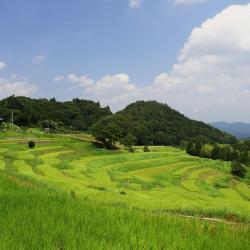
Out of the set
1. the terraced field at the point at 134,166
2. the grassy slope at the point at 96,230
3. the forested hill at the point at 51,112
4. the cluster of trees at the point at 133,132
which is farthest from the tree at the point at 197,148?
the grassy slope at the point at 96,230

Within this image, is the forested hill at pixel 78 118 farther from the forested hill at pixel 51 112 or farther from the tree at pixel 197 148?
the tree at pixel 197 148

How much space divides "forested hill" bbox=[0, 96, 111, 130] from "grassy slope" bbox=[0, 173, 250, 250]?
403 ft

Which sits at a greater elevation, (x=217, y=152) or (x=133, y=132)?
(x=133, y=132)

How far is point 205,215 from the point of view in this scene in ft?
42.8

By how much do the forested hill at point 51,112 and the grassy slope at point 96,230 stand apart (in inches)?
4836

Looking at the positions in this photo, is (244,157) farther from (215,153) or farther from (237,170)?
(237,170)

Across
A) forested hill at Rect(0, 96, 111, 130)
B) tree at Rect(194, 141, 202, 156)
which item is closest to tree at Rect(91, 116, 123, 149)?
forested hill at Rect(0, 96, 111, 130)

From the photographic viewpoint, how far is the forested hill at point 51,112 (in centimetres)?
13125

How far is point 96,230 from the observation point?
21.7 feet

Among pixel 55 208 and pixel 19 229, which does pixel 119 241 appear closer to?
pixel 19 229

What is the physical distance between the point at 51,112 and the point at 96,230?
155 m

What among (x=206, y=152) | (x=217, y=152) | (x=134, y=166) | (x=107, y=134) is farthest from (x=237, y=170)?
(x=206, y=152)

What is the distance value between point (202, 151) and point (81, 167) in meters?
80.6

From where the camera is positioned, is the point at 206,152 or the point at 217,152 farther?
the point at 206,152
